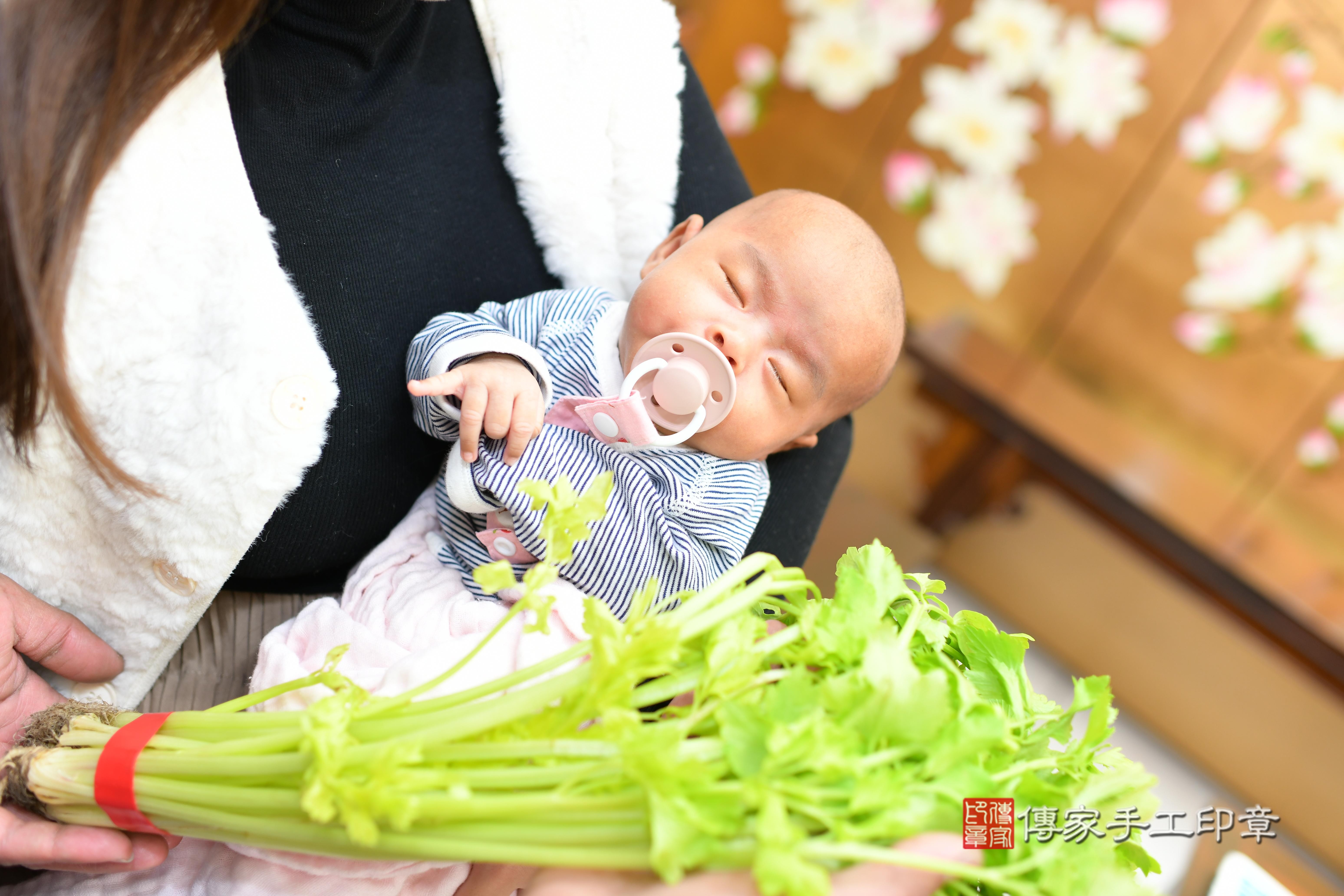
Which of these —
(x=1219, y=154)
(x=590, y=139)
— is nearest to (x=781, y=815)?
(x=590, y=139)

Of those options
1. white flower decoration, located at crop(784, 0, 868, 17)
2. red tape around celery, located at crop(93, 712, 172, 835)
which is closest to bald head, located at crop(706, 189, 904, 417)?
red tape around celery, located at crop(93, 712, 172, 835)

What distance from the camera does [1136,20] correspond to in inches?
101

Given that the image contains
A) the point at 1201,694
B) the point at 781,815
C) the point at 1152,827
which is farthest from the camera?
the point at 1201,694

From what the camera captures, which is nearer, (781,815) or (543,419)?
(781,815)

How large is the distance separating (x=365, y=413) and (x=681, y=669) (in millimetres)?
497

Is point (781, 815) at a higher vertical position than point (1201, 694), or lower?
higher

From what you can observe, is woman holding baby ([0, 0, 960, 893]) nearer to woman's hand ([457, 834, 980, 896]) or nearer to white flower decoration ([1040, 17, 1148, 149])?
woman's hand ([457, 834, 980, 896])

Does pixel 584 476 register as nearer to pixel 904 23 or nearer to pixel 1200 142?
pixel 1200 142

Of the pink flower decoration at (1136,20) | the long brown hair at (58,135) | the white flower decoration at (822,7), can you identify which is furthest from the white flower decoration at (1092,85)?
the long brown hair at (58,135)

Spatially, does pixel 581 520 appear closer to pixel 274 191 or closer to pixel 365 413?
pixel 365 413

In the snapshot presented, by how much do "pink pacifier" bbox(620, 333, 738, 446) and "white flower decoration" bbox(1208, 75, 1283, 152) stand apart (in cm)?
223

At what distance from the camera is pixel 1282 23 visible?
2.38 m

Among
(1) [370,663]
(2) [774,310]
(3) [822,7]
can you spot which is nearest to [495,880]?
(1) [370,663]

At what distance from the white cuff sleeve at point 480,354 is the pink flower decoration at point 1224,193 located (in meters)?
2.35
